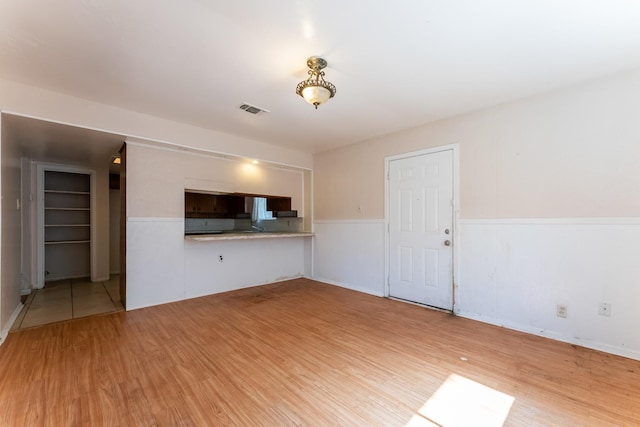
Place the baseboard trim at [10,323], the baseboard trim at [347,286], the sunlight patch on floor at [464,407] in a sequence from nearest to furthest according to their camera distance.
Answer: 1. the sunlight patch on floor at [464,407]
2. the baseboard trim at [10,323]
3. the baseboard trim at [347,286]

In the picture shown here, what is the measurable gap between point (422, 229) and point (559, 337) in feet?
5.82

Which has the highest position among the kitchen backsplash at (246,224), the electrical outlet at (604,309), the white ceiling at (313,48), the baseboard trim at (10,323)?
the white ceiling at (313,48)

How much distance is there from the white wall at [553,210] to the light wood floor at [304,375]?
13.1 inches

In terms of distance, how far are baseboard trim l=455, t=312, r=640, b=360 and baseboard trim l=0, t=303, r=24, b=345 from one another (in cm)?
492

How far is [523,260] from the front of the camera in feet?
9.73

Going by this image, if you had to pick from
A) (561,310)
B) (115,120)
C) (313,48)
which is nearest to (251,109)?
(313,48)

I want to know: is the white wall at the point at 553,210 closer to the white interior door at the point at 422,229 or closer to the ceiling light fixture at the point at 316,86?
the white interior door at the point at 422,229

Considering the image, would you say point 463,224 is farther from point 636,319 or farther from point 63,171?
point 63,171

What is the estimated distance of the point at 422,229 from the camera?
3.82 meters

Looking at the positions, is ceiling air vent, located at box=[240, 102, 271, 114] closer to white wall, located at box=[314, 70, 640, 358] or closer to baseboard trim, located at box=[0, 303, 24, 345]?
white wall, located at box=[314, 70, 640, 358]

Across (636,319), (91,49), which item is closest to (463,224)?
(636,319)

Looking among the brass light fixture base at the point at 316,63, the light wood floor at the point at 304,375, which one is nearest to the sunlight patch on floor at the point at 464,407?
the light wood floor at the point at 304,375

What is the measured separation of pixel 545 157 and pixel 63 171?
7.45 meters

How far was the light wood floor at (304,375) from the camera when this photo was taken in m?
1.67
